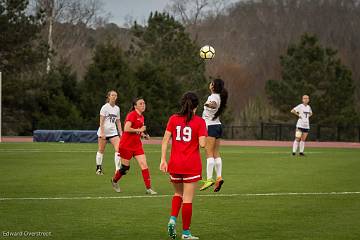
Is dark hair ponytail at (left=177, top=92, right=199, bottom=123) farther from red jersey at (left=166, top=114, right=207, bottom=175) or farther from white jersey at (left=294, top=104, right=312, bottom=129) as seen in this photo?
white jersey at (left=294, top=104, right=312, bottom=129)

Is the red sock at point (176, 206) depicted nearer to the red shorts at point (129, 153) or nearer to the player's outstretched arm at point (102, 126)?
the red shorts at point (129, 153)

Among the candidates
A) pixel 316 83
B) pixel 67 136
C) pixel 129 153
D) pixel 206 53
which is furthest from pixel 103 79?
pixel 129 153

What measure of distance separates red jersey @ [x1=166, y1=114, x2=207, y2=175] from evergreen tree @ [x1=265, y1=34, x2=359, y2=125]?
160 feet

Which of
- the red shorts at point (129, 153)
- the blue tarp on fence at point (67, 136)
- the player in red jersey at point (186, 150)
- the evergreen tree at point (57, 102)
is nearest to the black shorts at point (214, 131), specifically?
the red shorts at point (129, 153)

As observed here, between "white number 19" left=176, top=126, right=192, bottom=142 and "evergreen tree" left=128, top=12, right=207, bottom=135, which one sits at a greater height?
"evergreen tree" left=128, top=12, right=207, bottom=135

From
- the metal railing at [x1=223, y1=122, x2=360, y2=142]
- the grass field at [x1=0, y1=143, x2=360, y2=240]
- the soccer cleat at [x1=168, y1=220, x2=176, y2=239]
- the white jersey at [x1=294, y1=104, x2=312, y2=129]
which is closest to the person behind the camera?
the soccer cleat at [x1=168, y1=220, x2=176, y2=239]

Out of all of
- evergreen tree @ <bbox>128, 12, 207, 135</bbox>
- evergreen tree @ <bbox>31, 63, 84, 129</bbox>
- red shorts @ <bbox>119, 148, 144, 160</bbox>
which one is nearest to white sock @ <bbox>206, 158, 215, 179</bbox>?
red shorts @ <bbox>119, 148, 144, 160</bbox>

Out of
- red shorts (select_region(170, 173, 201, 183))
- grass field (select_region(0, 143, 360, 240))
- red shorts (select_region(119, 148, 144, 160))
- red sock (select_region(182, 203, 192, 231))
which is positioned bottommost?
grass field (select_region(0, 143, 360, 240))

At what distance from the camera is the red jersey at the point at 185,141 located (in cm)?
1062

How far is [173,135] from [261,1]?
87.1 m

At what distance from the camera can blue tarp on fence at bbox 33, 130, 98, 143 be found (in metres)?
46.8

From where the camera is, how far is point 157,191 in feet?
56.9

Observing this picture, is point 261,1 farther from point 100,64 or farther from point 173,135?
point 173,135

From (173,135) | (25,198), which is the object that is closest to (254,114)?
(25,198)
